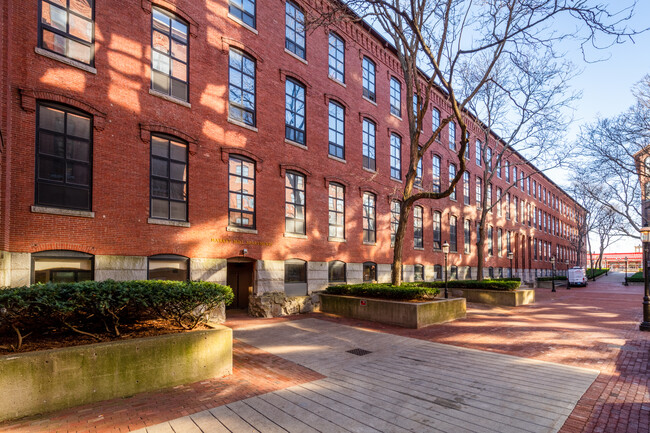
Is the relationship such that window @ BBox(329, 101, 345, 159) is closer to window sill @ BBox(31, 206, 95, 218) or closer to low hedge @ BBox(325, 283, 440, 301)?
low hedge @ BBox(325, 283, 440, 301)

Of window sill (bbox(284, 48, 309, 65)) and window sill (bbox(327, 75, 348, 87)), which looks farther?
window sill (bbox(327, 75, 348, 87))

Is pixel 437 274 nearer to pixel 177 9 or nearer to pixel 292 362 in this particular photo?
pixel 292 362

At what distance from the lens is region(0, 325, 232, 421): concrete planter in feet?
15.6

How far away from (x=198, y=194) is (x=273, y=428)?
9.85m

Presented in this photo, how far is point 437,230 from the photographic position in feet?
90.9

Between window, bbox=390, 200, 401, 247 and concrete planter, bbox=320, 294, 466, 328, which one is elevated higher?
window, bbox=390, 200, 401, 247

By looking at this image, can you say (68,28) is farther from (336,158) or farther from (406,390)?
(406,390)

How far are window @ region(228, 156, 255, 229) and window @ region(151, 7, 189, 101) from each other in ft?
10.2

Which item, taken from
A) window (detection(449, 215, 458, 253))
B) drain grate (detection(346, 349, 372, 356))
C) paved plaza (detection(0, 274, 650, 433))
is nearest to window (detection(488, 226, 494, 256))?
window (detection(449, 215, 458, 253))

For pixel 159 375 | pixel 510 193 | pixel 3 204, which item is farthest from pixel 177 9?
pixel 510 193

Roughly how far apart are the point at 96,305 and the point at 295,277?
1099 cm

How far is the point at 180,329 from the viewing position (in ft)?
22.0

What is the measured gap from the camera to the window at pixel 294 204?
635 inches

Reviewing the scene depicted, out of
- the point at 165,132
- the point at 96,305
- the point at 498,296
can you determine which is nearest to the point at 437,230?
the point at 498,296
